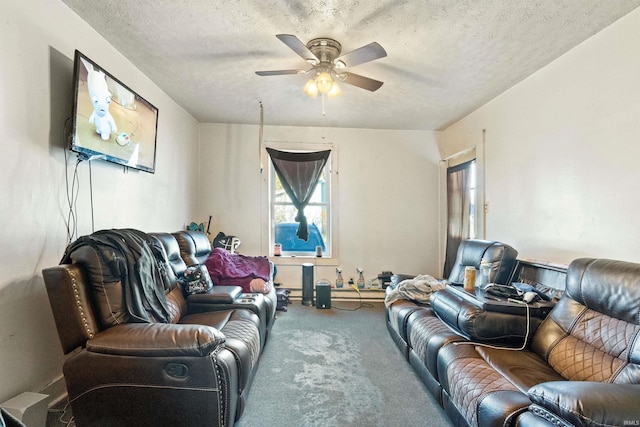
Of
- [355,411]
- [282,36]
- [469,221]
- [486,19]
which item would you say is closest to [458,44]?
[486,19]

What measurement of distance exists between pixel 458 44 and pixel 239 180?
10.7 ft

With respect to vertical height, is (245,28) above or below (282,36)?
above

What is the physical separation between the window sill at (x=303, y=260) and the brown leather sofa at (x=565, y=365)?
259cm

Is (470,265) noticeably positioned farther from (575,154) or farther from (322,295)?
(322,295)

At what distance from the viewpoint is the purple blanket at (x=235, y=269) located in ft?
10.4

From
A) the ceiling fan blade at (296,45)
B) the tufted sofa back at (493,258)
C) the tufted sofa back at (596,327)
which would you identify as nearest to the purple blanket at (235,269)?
the tufted sofa back at (493,258)

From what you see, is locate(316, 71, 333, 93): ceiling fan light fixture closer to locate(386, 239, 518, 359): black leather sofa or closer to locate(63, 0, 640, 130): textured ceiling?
locate(63, 0, 640, 130): textured ceiling

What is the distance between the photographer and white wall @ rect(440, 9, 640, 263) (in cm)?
202

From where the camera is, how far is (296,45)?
2008 millimetres

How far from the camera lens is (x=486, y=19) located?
6.74 ft

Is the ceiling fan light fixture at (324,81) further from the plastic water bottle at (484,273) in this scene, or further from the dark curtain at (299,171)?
the dark curtain at (299,171)

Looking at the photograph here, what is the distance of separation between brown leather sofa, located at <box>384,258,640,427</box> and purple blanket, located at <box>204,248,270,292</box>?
72.7 inches

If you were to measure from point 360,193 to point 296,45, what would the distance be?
9.66 feet

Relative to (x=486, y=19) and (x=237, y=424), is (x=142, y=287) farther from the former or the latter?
(x=486, y=19)
